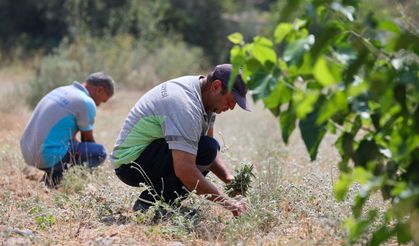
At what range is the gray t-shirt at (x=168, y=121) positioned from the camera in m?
3.88

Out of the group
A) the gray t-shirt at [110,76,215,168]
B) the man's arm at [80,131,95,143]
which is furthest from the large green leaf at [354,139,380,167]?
the man's arm at [80,131,95,143]

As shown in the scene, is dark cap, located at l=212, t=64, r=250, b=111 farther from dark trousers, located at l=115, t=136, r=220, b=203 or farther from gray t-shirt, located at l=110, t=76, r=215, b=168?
dark trousers, located at l=115, t=136, r=220, b=203

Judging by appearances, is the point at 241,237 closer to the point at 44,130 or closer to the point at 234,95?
the point at 234,95

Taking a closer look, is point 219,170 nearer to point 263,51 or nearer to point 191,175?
point 191,175

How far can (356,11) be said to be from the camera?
2539 millimetres

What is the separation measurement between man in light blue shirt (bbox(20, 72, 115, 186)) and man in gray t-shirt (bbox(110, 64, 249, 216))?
5.25 ft

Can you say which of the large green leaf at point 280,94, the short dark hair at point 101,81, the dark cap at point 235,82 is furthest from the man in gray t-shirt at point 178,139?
the short dark hair at point 101,81

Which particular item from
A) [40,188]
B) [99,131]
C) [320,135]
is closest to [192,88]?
[320,135]

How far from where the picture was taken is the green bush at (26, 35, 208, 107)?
12750 mm

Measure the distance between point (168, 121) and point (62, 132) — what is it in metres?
2.33

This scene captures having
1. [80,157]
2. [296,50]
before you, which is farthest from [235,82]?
[80,157]

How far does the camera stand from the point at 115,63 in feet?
51.9

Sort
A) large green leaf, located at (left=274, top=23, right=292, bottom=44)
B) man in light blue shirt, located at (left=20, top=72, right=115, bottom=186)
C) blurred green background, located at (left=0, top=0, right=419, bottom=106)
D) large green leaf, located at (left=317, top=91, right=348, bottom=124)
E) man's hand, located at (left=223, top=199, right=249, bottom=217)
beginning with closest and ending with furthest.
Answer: large green leaf, located at (left=317, top=91, right=348, bottom=124) → large green leaf, located at (left=274, top=23, right=292, bottom=44) → man's hand, located at (left=223, top=199, right=249, bottom=217) → man in light blue shirt, located at (left=20, top=72, right=115, bottom=186) → blurred green background, located at (left=0, top=0, right=419, bottom=106)

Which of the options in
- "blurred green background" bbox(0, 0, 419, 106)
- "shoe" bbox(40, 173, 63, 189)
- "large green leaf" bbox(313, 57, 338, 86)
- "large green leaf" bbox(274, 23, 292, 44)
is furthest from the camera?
"blurred green background" bbox(0, 0, 419, 106)
